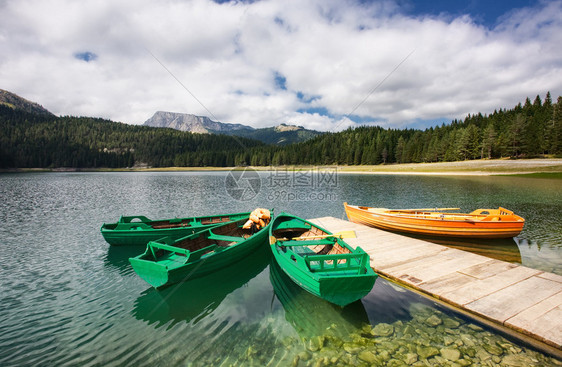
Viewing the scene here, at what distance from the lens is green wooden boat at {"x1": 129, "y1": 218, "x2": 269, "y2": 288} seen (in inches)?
332

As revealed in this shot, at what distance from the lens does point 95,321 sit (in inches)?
306

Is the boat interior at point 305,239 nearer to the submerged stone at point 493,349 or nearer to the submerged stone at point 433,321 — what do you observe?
the submerged stone at point 433,321

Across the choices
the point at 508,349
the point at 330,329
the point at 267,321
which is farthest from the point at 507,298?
the point at 267,321

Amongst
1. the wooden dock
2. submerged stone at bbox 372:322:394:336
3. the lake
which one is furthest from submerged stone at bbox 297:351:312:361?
the wooden dock

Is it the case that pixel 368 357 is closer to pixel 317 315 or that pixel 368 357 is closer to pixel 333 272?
pixel 317 315

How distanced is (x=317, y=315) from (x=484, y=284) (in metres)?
5.83

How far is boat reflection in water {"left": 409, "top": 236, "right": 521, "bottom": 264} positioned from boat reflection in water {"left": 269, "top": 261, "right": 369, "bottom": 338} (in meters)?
9.52

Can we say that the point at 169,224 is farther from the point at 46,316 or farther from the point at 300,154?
the point at 300,154

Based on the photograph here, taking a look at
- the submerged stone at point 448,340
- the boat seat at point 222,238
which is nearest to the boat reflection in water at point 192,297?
the boat seat at point 222,238

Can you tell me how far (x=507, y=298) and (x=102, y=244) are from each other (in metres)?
20.5

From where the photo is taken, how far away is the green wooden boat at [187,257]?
8430mm

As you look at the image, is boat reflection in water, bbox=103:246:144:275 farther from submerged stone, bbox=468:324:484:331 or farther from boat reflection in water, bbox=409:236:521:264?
boat reflection in water, bbox=409:236:521:264

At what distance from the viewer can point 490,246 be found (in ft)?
46.1

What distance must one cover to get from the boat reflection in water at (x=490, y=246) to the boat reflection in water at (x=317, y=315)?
9.52 meters
